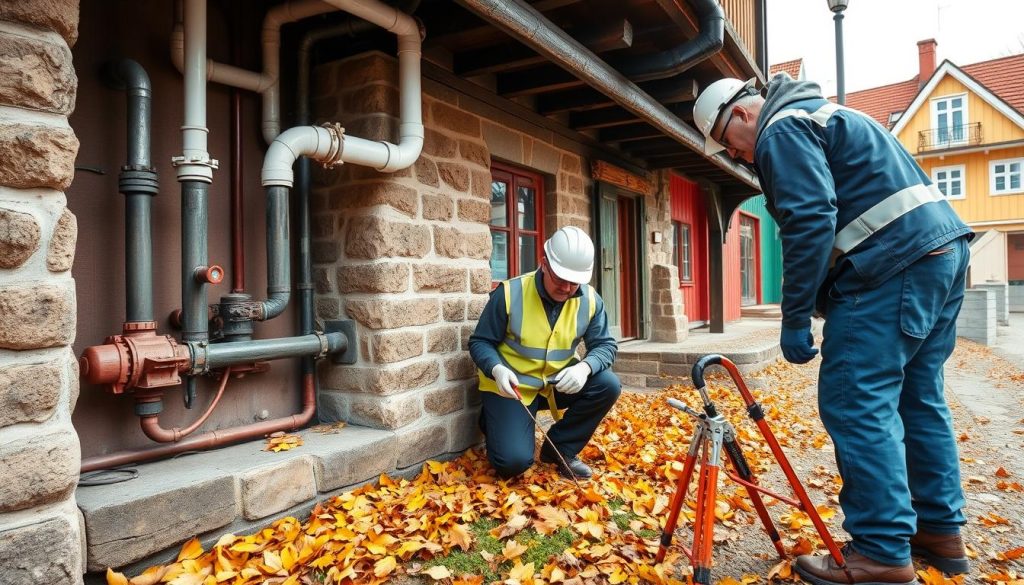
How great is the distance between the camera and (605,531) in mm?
2842

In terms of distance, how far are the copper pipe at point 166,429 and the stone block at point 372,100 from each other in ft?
5.38

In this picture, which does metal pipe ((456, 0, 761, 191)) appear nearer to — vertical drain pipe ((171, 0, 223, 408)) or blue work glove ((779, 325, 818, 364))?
vertical drain pipe ((171, 0, 223, 408))

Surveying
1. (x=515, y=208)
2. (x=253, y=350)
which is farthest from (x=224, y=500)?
(x=515, y=208)

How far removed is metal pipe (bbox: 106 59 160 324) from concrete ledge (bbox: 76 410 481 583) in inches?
28.4

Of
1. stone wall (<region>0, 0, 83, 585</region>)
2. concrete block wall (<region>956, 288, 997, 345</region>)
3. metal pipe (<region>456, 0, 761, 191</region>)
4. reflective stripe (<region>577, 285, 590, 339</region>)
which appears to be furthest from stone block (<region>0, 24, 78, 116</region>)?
concrete block wall (<region>956, 288, 997, 345</region>)

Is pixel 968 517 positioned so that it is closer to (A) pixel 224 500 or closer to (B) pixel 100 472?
(A) pixel 224 500

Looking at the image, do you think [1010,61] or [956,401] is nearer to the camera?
[956,401]

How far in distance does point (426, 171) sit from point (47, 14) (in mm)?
2076

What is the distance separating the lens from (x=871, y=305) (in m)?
2.18

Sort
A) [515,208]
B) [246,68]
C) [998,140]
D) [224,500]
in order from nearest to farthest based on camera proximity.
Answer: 1. [224,500]
2. [246,68]
3. [515,208]
4. [998,140]

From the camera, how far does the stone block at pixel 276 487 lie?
2.69 metres

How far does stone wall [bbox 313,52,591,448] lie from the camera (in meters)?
3.46

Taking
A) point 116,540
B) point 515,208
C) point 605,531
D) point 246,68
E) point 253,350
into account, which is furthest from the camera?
point 515,208

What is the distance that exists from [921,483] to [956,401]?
4.27 metres
